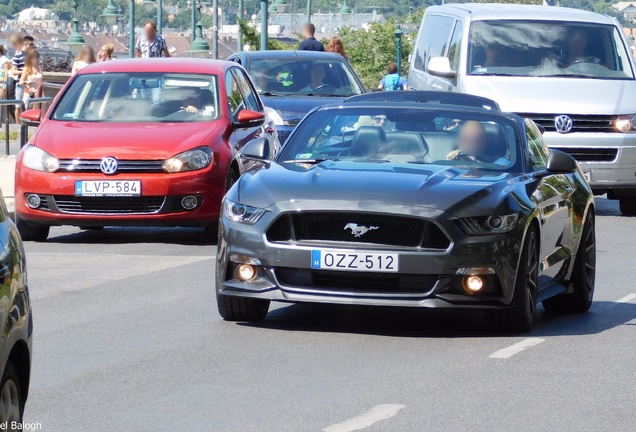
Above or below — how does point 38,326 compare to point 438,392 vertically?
below

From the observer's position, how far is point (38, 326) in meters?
9.93

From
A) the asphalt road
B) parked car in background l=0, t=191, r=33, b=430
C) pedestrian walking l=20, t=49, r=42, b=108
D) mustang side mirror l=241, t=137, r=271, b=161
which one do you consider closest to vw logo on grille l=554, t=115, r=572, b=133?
the asphalt road

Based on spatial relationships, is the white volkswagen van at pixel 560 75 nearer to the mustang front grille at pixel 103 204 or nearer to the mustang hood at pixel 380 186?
the mustang front grille at pixel 103 204

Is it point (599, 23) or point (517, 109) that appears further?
point (599, 23)

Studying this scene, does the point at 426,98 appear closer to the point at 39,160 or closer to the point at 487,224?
the point at 487,224

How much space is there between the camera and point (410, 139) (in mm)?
10797

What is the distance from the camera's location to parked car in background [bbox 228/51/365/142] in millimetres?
22250

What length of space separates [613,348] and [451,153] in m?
1.87

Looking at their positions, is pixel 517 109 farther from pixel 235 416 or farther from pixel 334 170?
pixel 235 416

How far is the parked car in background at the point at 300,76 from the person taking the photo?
73.0ft

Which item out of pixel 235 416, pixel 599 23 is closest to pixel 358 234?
pixel 235 416

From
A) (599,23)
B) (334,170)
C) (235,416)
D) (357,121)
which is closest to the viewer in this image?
(235,416)

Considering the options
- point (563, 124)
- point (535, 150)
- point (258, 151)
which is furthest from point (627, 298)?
point (563, 124)

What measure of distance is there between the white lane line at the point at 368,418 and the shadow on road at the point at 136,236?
7940 mm
